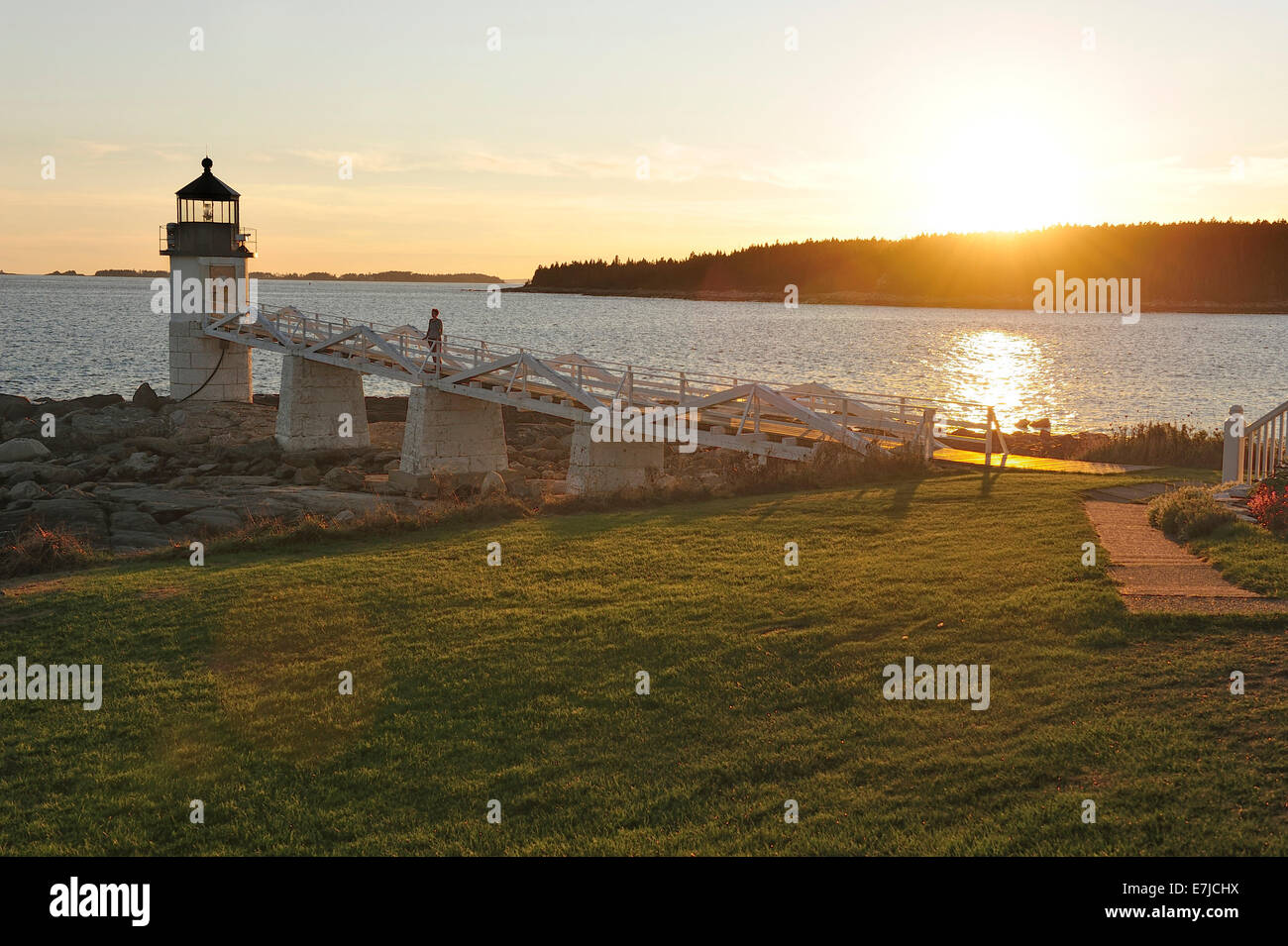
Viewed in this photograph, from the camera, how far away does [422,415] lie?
93.4ft

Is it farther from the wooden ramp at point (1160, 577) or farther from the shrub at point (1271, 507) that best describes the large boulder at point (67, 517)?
the shrub at point (1271, 507)

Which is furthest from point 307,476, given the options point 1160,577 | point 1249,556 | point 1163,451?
point 1249,556

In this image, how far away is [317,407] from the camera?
3638 cm

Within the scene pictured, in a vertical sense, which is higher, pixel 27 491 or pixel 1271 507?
pixel 1271 507

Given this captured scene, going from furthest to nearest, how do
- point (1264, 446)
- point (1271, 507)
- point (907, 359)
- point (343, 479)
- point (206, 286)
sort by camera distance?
point (907, 359) → point (206, 286) → point (343, 479) → point (1264, 446) → point (1271, 507)

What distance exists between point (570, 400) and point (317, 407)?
13.3m

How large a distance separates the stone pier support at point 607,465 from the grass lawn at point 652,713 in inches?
369

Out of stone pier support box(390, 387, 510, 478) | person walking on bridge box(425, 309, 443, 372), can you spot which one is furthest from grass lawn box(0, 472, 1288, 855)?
person walking on bridge box(425, 309, 443, 372)

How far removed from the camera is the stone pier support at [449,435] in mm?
28469

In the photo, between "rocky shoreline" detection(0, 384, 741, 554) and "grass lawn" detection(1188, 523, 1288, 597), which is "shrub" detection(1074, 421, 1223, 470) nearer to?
"rocky shoreline" detection(0, 384, 741, 554)

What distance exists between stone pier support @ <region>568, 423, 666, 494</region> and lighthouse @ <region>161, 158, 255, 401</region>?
25.3 m

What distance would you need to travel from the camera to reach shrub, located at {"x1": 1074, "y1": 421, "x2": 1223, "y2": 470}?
21891mm

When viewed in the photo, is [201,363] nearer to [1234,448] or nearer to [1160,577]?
[1234,448]
